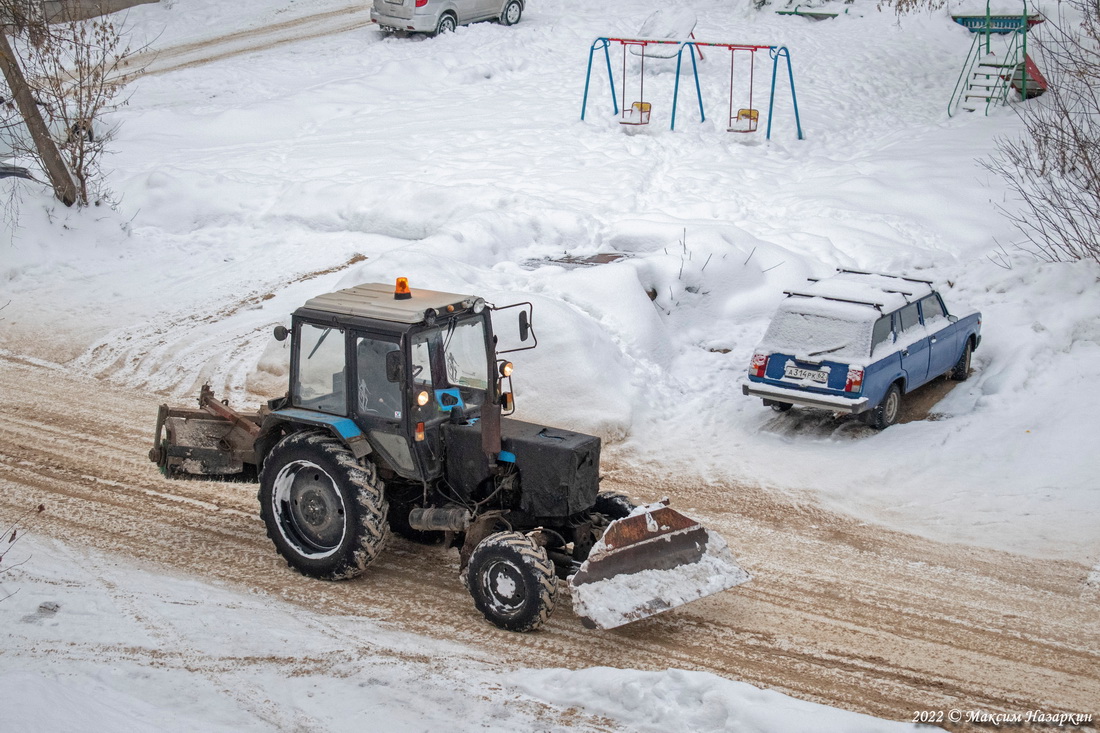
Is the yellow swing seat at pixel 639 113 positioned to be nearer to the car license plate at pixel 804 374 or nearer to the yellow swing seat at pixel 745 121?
the yellow swing seat at pixel 745 121

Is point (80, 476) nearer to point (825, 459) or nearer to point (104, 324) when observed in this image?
point (104, 324)

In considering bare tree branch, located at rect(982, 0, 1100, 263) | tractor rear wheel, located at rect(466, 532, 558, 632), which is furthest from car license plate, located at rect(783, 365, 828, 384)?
tractor rear wheel, located at rect(466, 532, 558, 632)

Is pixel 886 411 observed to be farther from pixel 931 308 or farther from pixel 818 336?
pixel 931 308

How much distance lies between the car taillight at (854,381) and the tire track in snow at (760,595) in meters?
1.62

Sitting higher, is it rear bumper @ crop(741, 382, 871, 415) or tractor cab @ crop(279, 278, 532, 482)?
tractor cab @ crop(279, 278, 532, 482)

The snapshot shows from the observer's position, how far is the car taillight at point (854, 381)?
10883mm

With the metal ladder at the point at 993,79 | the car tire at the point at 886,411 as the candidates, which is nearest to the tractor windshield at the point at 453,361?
the car tire at the point at 886,411

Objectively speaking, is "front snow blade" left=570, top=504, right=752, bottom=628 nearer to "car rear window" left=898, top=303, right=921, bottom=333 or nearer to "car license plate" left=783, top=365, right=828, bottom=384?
"car license plate" left=783, top=365, right=828, bottom=384

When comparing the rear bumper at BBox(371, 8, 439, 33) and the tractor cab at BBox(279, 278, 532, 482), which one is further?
the rear bumper at BBox(371, 8, 439, 33)

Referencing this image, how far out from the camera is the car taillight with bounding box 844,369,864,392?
1088cm

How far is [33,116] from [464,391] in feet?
35.3

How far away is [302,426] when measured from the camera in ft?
26.2

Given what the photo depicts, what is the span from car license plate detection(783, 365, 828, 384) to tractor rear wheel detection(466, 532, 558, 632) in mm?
5139

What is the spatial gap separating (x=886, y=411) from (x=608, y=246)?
5043 mm
